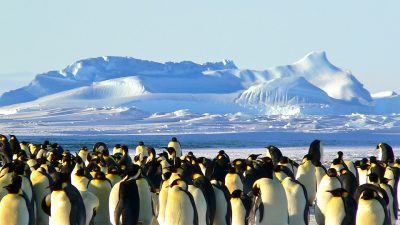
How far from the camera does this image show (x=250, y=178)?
467 inches

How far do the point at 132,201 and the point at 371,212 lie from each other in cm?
245

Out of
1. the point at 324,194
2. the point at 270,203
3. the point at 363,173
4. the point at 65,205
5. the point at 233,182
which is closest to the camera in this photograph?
the point at 65,205

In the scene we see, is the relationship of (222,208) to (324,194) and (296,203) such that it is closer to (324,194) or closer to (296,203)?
(296,203)

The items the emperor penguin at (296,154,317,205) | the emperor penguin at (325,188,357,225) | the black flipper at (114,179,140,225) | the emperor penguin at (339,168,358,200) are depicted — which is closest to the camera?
the emperor penguin at (325,188,357,225)

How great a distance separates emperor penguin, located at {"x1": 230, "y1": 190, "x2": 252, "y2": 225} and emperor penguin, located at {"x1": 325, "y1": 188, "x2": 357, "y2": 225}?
1.13 m

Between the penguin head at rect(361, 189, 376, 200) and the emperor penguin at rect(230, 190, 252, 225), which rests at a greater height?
the penguin head at rect(361, 189, 376, 200)

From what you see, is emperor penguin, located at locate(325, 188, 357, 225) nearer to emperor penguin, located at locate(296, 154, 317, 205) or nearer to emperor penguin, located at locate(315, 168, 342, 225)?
emperor penguin, located at locate(315, 168, 342, 225)

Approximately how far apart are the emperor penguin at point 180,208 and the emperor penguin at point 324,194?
1873 mm

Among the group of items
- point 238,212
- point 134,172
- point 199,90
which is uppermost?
point 199,90

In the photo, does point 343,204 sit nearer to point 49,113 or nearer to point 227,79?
point 49,113

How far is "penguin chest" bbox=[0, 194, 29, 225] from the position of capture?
791 cm

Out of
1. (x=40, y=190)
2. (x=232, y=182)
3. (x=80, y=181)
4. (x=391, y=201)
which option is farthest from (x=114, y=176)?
(x=391, y=201)

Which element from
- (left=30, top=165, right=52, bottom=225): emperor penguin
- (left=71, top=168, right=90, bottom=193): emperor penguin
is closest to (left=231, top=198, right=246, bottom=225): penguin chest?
(left=71, top=168, right=90, bottom=193): emperor penguin

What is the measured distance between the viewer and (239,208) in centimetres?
972
